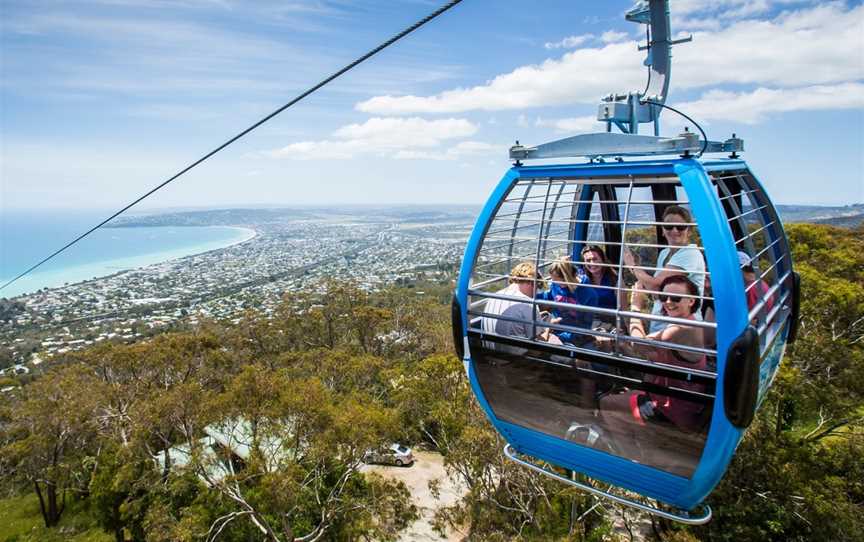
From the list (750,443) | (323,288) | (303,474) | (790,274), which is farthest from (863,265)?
(323,288)

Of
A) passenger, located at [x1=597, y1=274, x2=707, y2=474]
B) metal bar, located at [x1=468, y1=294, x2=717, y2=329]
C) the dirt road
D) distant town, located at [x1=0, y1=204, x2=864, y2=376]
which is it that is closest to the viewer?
metal bar, located at [x1=468, y1=294, x2=717, y2=329]

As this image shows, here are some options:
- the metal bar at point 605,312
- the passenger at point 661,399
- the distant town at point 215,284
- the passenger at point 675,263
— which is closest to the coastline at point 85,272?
the distant town at point 215,284

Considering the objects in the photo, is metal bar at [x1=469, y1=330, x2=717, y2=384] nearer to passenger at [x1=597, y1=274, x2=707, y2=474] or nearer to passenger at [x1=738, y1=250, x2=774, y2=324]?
passenger at [x1=597, y1=274, x2=707, y2=474]

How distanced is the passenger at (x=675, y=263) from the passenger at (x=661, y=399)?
67 millimetres

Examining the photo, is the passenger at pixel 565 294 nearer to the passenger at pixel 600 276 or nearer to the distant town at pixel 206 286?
the passenger at pixel 600 276

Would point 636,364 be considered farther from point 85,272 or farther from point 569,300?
point 85,272

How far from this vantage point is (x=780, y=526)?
976 cm

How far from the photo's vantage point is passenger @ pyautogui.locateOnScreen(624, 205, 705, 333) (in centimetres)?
254

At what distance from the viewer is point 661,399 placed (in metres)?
2.64

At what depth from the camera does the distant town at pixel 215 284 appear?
38.7m

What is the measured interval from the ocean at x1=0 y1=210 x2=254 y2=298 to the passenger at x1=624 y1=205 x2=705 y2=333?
98.0 m

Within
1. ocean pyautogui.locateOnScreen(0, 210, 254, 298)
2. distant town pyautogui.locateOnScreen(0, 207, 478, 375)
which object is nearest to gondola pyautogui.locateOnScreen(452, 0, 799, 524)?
distant town pyautogui.locateOnScreen(0, 207, 478, 375)

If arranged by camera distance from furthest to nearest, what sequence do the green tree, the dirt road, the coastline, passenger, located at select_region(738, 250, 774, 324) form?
the coastline
the green tree
the dirt road
passenger, located at select_region(738, 250, 774, 324)

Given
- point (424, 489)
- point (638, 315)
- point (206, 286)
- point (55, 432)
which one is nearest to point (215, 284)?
point (206, 286)
